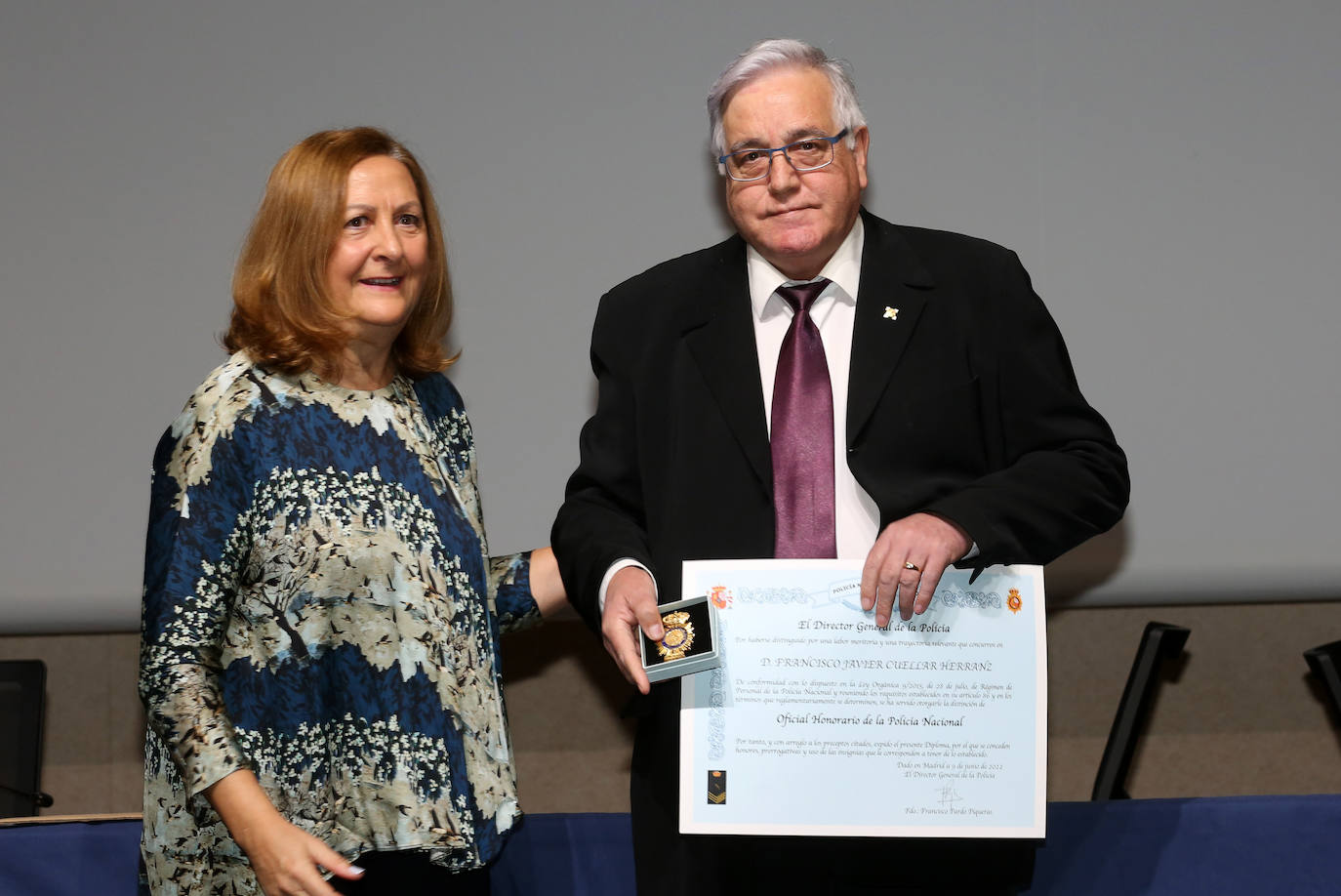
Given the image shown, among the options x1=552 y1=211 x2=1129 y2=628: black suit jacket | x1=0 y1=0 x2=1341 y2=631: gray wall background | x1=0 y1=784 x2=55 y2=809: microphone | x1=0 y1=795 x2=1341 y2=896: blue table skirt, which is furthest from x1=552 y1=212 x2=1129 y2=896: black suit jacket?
x1=0 y1=784 x2=55 y2=809: microphone

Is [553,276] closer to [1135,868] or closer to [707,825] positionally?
[707,825]

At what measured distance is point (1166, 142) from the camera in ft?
9.09

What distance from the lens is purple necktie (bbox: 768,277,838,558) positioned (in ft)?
5.63

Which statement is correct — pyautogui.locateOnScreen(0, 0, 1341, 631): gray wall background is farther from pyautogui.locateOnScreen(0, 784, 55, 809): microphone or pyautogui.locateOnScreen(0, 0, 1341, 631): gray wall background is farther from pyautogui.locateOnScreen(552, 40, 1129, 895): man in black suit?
pyautogui.locateOnScreen(552, 40, 1129, 895): man in black suit

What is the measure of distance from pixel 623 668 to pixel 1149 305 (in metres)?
1.71

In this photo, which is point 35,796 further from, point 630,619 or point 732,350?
point 732,350

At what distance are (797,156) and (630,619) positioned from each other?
710 millimetres

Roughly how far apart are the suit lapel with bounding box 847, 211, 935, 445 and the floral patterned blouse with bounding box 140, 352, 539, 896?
2.13 feet

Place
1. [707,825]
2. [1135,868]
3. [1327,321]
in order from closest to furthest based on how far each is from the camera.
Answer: [707,825], [1135,868], [1327,321]

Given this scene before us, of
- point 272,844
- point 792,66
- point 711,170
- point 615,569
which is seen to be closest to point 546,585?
point 615,569

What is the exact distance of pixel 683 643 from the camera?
5.18ft

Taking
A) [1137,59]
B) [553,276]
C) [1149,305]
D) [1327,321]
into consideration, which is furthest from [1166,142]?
[553,276]

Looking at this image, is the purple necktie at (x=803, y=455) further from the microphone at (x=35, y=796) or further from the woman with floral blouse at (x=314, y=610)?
the microphone at (x=35, y=796)

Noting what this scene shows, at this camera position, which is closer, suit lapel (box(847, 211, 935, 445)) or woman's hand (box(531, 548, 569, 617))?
suit lapel (box(847, 211, 935, 445))
